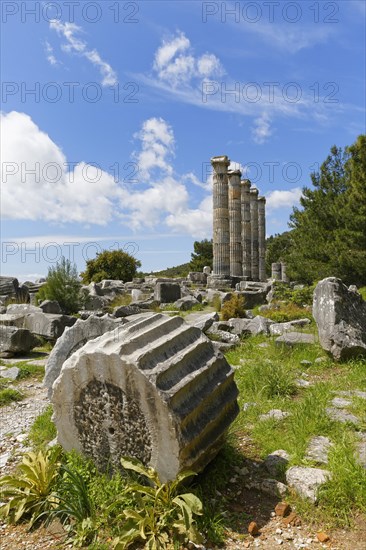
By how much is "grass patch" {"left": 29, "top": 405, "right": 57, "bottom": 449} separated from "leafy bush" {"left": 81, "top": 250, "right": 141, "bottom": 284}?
25.9 m

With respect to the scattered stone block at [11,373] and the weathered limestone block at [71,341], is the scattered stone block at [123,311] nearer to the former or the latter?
the scattered stone block at [11,373]

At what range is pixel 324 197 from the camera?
81.4 ft

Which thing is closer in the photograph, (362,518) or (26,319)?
(362,518)

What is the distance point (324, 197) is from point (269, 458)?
22924mm

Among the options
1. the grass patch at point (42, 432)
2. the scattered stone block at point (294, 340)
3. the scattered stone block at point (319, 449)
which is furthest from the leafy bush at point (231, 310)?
the scattered stone block at point (319, 449)

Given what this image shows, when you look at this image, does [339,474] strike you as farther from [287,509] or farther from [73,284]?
[73,284]

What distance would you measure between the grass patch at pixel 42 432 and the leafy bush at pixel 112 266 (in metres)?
25.9

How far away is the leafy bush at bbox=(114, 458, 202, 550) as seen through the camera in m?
2.88

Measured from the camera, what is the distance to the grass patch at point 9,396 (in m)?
6.38

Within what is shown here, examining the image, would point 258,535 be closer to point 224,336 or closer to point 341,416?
point 341,416

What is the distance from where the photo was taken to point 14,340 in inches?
372

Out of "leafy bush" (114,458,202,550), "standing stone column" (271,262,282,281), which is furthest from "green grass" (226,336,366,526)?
"standing stone column" (271,262,282,281)

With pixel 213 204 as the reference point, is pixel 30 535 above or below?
below

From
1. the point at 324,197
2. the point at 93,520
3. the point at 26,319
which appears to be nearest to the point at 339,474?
the point at 93,520
